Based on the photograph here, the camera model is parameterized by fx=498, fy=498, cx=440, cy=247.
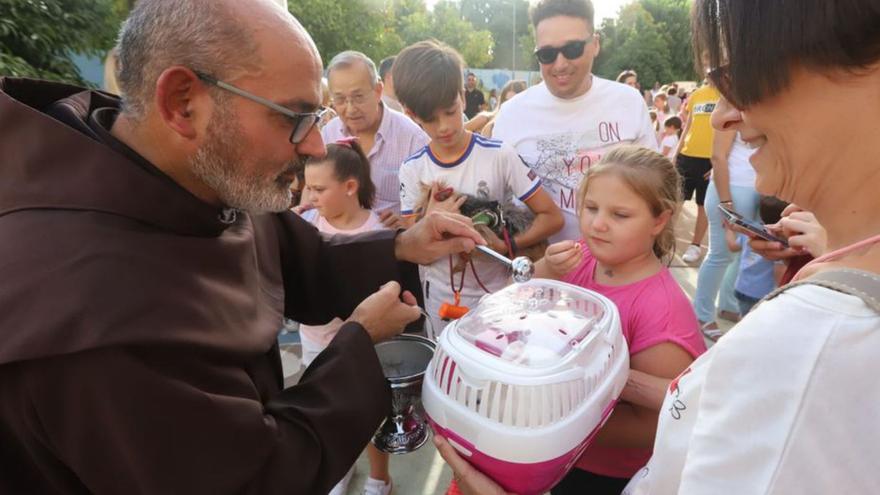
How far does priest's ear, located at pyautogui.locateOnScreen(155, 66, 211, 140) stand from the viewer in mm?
1212

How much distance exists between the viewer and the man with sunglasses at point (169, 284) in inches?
38.0

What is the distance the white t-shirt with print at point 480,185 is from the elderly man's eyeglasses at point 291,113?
1.03 meters

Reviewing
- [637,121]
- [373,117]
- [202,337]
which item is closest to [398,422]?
[202,337]

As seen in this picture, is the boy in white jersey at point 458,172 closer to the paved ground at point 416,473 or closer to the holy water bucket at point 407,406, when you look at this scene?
the holy water bucket at point 407,406

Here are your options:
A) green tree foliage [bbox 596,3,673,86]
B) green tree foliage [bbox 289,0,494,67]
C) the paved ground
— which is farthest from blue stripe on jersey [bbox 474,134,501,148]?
green tree foliage [bbox 596,3,673,86]

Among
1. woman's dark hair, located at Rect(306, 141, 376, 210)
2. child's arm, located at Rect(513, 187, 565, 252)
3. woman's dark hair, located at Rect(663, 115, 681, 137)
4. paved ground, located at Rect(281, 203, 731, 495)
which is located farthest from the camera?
woman's dark hair, located at Rect(663, 115, 681, 137)

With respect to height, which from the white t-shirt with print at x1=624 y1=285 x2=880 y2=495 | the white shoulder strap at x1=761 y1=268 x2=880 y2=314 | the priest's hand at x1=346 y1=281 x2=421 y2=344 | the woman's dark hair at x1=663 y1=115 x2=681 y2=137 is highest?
the white shoulder strap at x1=761 y1=268 x2=880 y2=314

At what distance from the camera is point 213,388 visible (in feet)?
3.73

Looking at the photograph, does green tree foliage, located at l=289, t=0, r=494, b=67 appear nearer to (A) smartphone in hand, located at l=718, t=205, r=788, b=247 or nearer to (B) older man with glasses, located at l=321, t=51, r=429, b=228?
(B) older man with glasses, located at l=321, t=51, r=429, b=228

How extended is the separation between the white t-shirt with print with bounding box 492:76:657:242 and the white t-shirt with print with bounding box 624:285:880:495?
1.92 m

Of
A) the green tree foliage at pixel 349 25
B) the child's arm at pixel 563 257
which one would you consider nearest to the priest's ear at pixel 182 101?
the child's arm at pixel 563 257

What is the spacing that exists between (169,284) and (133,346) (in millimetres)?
162

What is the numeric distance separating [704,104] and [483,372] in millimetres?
4699

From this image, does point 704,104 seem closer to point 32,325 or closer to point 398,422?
point 398,422
